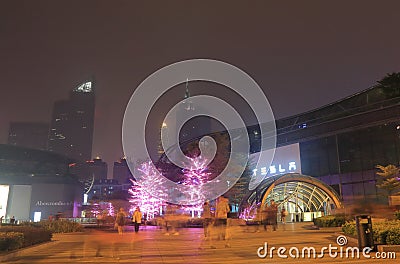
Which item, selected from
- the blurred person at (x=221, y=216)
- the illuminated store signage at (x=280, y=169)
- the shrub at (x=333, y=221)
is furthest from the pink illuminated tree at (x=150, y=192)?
the blurred person at (x=221, y=216)

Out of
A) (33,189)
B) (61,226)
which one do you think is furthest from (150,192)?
(61,226)

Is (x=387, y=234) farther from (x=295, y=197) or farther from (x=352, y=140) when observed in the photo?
(x=352, y=140)

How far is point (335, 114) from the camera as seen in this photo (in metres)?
46.1

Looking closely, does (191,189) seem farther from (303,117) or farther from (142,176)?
(303,117)

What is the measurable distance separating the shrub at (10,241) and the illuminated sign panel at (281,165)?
29.7 m

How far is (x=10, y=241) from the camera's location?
1205 centimetres

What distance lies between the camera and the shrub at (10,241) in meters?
11.7

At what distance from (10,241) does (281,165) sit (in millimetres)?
32836

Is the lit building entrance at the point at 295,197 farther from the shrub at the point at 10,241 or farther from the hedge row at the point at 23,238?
the shrub at the point at 10,241

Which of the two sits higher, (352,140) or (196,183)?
(352,140)

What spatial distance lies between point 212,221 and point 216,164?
25855 mm

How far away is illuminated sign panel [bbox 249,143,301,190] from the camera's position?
40.4 m

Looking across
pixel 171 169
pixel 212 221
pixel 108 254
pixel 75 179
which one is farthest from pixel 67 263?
pixel 75 179

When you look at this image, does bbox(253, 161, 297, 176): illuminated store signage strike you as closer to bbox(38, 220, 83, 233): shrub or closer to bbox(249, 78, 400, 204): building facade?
bbox(249, 78, 400, 204): building facade
